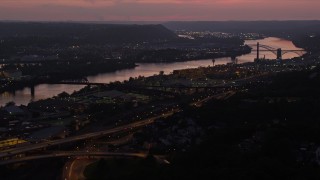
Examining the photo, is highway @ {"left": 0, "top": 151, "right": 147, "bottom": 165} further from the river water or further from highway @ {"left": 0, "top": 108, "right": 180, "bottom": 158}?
the river water

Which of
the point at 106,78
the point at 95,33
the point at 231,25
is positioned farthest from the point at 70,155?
the point at 231,25

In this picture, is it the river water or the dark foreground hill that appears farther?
the dark foreground hill

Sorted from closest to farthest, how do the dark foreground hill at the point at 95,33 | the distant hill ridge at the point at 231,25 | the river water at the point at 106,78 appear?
the river water at the point at 106,78 < the dark foreground hill at the point at 95,33 < the distant hill ridge at the point at 231,25

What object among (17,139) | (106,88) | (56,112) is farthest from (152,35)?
(17,139)

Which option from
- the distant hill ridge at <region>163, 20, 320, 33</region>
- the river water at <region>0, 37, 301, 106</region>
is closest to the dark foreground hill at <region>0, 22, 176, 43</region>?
the river water at <region>0, 37, 301, 106</region>

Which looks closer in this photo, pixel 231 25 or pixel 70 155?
pixel 70 155

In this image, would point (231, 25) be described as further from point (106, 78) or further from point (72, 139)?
point (72, 139)

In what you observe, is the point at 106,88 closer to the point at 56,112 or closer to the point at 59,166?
the point at 56,112

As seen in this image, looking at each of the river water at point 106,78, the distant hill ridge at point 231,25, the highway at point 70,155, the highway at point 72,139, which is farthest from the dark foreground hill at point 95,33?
the highway at point 70,155

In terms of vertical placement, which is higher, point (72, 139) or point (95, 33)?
point (95, 33)

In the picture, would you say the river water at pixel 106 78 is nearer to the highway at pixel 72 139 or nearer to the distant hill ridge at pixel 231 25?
the highway at pixel 72 139

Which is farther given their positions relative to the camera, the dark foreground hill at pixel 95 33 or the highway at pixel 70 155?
the dark foreground hill at pixel 95 33

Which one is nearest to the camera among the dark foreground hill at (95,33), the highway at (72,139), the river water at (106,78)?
the highway at (72,139)
